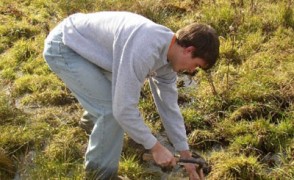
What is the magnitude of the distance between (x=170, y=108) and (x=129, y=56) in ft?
2.54

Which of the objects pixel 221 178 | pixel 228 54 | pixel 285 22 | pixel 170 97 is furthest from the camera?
pixel 285 22

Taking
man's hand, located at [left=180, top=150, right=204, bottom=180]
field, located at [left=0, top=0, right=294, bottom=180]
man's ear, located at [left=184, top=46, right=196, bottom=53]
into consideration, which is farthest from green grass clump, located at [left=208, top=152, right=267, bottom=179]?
man's ear, located at [left=184, top=46, right=196, bottom=53]

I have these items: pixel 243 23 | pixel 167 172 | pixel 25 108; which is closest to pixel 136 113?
pixel 167 172

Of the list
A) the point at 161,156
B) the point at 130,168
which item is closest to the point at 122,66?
the point at 161,156

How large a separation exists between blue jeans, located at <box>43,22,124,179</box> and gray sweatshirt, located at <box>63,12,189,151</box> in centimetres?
10

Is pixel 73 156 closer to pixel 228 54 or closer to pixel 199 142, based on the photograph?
pixel 199 142

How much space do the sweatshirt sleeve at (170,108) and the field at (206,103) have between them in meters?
0.52

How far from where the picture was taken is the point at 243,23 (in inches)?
229

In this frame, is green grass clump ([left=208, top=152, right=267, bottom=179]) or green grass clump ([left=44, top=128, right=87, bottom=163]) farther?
green grass clump ([left=44, top=128, right=87, bottom=163])

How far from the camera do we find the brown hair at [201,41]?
9.05 ft

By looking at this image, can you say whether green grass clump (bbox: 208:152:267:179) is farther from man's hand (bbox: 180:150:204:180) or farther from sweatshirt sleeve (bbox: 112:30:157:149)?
sweatshirt sleeve (bbox: 112:30:157:149)

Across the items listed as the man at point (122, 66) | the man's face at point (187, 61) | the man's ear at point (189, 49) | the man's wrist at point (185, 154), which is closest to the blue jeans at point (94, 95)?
the man at point (122, 66)

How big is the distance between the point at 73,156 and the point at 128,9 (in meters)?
3.05

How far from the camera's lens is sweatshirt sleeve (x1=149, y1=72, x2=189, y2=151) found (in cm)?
330
